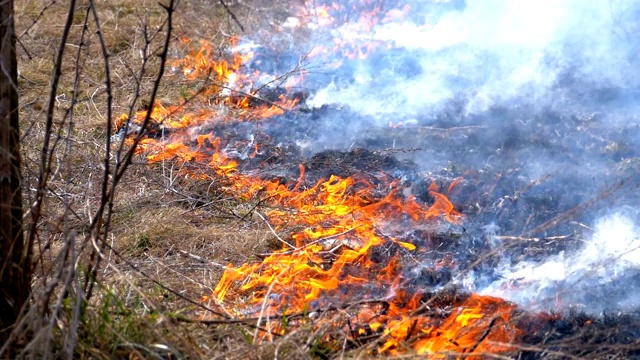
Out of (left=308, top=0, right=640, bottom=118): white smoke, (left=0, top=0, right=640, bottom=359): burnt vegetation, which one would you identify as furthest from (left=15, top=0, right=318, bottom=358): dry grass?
Result: (left=308, top=0, right=640, bottom=118): white smoke

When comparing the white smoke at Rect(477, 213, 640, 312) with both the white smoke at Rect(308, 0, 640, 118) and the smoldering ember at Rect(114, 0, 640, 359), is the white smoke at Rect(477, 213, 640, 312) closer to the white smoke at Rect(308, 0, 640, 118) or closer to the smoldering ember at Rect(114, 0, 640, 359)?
the smoldering ember at Rect(114, 0, 640, 359)

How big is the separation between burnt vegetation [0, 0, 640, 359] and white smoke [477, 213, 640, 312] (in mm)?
20

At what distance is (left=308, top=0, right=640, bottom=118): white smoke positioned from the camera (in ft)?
22.2

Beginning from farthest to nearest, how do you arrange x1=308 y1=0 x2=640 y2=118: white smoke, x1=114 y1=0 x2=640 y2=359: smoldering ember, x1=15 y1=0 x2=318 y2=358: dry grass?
x1=308 y1=0 x2=640 y2=118: white smoke < x1=114 y1=0 x2=640 y2=359: smoldering ember < x1=15 y1=0 x2=318 y2=358: dry grass

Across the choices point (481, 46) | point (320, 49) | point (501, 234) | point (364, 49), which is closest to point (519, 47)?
point (481, 46)

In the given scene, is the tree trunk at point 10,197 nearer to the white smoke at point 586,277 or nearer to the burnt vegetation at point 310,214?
the burnt vegetation at point 310,214

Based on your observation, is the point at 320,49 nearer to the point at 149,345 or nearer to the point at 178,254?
the point at 178,254

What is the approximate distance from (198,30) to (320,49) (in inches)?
86.4

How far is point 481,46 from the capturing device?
7.62m

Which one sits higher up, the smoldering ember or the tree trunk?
the tree trunk

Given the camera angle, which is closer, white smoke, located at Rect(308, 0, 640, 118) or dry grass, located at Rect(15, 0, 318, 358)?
dry grass, located at Rect(15, 0, 318, 358)

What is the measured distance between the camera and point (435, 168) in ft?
19.6

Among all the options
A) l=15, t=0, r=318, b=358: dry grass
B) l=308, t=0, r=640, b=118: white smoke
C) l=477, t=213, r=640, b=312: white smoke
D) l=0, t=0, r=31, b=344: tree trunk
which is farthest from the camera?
l=308, t=0, r=640, b=118: white smoke

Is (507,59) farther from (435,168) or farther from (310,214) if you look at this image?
(310,214)
